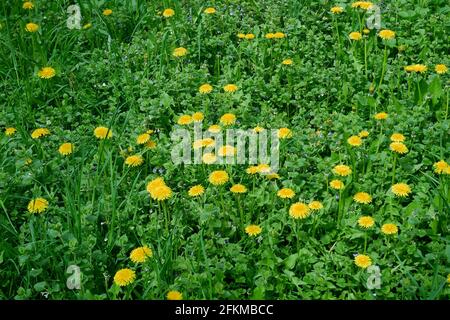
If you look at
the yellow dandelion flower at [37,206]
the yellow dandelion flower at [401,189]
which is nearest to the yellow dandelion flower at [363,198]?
the yellow dandelion flower at [401,189]

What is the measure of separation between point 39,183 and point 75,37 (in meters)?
1.45

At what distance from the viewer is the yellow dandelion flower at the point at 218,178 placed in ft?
10.1

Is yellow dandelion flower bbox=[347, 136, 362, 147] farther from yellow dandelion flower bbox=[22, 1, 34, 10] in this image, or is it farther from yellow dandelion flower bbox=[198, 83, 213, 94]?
yellow dandelion flower bbox=[22, 1, 34, 10]

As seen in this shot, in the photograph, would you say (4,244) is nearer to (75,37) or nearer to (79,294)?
(79,294)

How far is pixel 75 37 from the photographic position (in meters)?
4.40

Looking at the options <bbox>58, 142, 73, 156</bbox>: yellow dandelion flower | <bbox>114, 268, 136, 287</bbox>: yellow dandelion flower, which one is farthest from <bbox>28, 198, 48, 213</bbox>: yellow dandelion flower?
<bbox>114, 268, 136, 287</bbox>: yellow dandelion flower

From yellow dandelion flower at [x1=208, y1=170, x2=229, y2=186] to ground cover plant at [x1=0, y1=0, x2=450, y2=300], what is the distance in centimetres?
1

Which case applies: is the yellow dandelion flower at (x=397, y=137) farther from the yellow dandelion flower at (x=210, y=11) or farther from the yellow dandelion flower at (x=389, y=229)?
the yellow dandelion flower at (x=210, y=11)

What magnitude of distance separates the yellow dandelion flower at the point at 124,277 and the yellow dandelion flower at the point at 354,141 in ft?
4.06

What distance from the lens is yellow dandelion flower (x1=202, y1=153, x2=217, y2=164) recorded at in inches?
125

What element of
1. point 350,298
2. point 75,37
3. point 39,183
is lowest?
point 350,298

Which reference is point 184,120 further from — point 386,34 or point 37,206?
point 386,34

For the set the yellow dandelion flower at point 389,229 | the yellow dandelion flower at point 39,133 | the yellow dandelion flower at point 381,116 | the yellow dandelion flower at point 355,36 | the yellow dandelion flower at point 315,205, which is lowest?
the yellow dandelion flower at point 389,229
